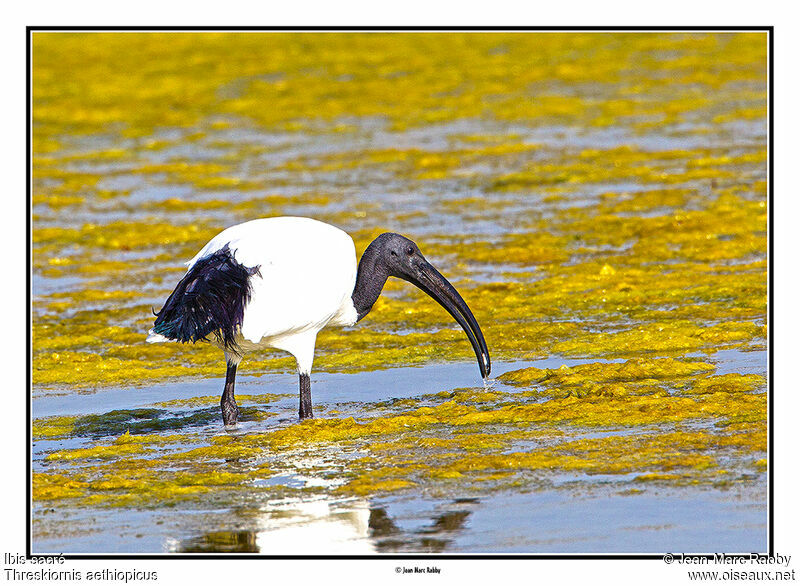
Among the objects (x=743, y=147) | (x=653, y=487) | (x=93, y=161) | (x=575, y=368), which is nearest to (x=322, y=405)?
(x=575, y=368)

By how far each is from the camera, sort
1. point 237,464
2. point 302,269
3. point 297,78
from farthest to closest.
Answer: point 297,78 → point 302,269 → point 237,464

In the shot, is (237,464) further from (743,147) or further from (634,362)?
(743,147)

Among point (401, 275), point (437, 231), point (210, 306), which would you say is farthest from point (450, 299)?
point (437, 231)

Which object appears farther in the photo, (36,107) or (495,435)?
(36,107)

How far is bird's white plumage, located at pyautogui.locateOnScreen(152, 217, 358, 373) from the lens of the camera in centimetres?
789

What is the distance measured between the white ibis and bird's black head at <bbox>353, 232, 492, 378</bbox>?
0.29 metres

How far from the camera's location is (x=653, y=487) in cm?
647

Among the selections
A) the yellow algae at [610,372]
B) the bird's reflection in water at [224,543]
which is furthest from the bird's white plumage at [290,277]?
the bird's reflection in water at [224,543]

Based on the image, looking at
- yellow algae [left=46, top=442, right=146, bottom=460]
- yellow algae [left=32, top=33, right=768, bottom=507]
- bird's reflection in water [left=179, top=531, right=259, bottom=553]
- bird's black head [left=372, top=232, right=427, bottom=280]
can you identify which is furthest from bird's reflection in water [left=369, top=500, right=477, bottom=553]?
bird's black head [left=372, top=232, right=427, bottom=280]

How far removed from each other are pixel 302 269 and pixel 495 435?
1.53 m

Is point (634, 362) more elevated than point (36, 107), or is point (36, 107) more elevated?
point (36, 107)

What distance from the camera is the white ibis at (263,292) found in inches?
305

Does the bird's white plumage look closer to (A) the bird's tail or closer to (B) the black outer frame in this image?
(A) the bird's tail

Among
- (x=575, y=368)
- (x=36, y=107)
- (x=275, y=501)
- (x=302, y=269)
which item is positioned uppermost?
(x=36, y=107)
